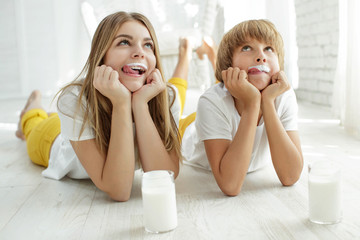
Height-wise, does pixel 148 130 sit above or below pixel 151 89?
below

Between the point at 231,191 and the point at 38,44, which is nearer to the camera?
the point at 231,191

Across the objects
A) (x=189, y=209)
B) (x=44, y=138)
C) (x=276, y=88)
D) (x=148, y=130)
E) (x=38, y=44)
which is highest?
(x=38, y=44)

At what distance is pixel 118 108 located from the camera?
123 cm

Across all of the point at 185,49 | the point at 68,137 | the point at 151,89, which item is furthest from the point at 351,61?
the point at 68,137

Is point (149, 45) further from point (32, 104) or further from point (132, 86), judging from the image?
point (32, 104)

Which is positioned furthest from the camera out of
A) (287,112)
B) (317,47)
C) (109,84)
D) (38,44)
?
(38,44)

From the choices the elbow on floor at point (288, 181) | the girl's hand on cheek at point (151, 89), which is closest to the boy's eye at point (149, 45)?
the girl's hand on cheek at point (151, 89)

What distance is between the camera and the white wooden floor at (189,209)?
1015 millimetres

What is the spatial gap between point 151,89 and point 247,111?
0.30 meters

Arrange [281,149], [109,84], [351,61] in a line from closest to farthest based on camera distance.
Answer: [109,84]
[281,149]
[351,61]

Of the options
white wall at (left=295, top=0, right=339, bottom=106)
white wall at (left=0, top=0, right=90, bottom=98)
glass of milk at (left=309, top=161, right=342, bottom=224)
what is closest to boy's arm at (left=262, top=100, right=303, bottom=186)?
glass of milk at (left=309, top=161, right=342, bottom=224)

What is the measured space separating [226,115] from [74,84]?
49 cm

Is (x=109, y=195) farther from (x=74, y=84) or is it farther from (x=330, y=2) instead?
(x=330, y=2)

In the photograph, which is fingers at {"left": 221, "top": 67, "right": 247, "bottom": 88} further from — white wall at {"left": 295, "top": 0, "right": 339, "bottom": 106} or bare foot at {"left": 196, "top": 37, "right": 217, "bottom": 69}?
white wall at {"left": 295, "top": 0, "right": 339, "bottom": 106}
